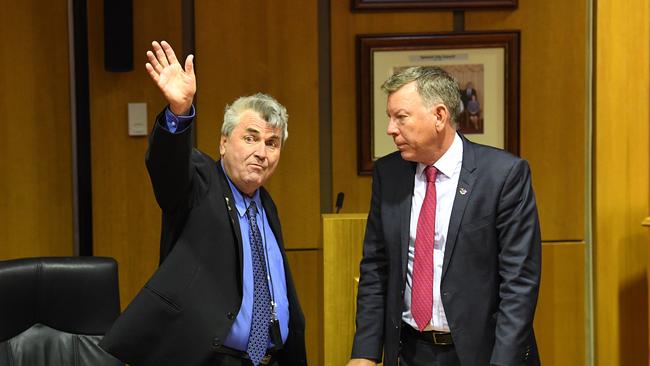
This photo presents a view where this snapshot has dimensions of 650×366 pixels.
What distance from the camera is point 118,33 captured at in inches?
165

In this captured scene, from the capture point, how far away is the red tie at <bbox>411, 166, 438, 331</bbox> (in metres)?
2.61

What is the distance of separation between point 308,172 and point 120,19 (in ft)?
3.76

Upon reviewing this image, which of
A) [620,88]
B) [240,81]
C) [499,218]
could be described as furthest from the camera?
[240,81]

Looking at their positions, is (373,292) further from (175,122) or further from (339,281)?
(175,122)

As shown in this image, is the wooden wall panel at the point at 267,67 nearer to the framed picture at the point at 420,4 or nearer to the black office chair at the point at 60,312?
the framed picture at the point at 420,4

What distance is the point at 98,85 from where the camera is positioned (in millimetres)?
4293

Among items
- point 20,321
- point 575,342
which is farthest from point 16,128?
point 575,342

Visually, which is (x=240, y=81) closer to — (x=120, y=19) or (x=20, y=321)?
(x=120, y=19)

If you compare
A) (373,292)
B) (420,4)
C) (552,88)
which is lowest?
(373,292)

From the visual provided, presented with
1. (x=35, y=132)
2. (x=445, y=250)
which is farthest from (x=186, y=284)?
(x=35, y=132)

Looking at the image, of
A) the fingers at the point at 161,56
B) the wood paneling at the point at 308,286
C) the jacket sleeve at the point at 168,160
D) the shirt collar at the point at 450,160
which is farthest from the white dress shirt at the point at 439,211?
the wood paneling at the point at 308,286

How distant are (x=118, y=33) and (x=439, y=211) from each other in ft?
7.02

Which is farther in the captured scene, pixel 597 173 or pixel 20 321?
pixel 597 173

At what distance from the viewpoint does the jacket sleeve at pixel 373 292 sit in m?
2.74
